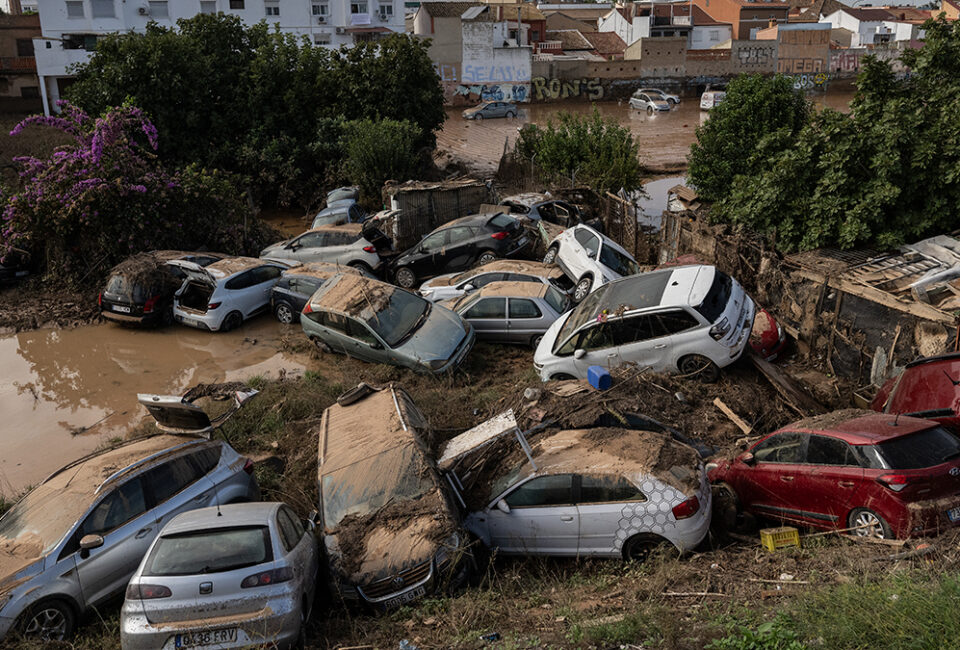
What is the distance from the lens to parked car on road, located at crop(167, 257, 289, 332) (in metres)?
14.6

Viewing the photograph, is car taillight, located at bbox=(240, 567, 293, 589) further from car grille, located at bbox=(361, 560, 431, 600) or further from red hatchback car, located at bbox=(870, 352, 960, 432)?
red hatchback car, located at bbox=(870, 352, 960, 432)

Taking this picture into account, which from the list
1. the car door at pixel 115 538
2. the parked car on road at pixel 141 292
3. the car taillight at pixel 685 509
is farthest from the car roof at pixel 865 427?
the parked car on road at pixel 141 292

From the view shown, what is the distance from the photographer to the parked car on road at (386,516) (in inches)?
256

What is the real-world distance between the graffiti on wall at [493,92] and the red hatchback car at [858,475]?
47.0m

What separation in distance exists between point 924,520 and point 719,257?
8268 mm

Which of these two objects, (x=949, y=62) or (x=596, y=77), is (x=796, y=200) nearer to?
(x=949, y=62)

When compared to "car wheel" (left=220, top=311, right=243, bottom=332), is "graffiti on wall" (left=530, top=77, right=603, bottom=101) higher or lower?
higher

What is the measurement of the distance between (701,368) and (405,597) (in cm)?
576

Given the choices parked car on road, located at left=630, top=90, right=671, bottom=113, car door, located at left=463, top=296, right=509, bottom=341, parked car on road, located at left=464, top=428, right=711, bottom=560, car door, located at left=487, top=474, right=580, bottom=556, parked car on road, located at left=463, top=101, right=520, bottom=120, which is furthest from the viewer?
parked car on road, located at left=630, top=90, right=671, bottom=113

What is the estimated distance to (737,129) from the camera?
15555mm

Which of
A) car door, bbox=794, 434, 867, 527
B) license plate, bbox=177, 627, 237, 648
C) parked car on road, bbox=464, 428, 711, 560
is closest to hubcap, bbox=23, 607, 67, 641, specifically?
license plate, bbox=177, 627, 237, 648

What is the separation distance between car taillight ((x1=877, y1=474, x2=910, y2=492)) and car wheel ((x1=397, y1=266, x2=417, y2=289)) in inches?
459

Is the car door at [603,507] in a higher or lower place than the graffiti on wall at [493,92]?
lower

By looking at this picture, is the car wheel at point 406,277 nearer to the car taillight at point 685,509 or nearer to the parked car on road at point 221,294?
the parked car on road at point 221,294
